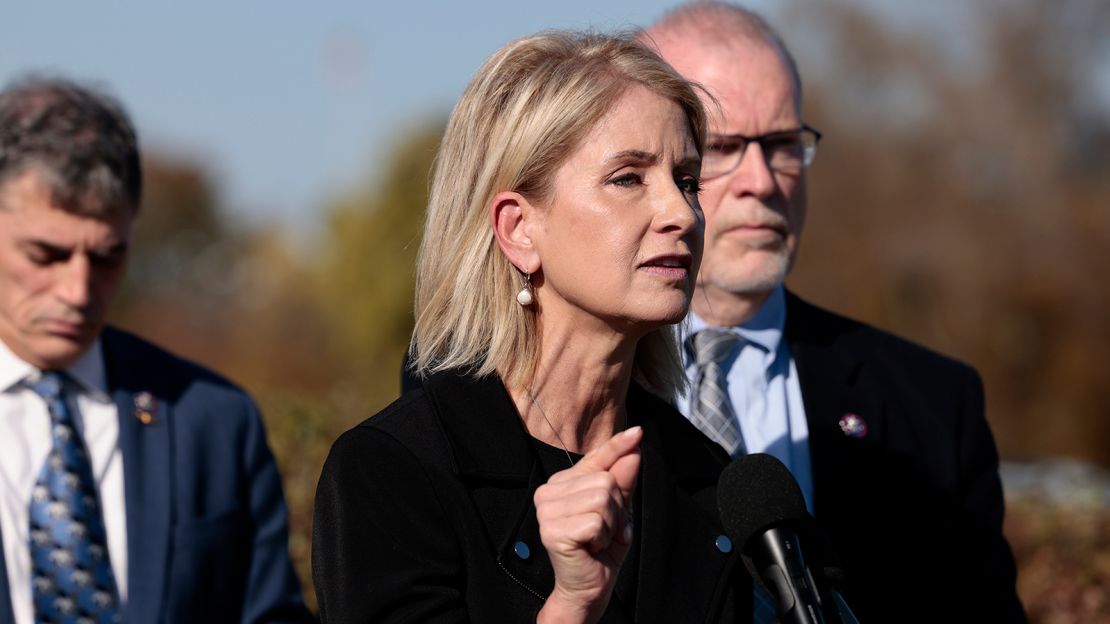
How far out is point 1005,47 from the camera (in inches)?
1038

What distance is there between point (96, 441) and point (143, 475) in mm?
192

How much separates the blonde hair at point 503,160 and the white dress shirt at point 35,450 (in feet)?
5.25

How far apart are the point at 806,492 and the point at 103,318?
2.07 m

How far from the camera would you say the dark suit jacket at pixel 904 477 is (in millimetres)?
3756

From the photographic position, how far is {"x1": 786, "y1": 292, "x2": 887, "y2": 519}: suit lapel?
12.5 feet

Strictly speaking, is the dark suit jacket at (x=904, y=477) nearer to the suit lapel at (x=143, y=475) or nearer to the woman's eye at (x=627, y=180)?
the woman's eye at (x=627, y=180)

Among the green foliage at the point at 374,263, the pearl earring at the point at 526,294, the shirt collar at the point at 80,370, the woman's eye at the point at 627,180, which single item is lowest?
the green foliage at the point at 374,263

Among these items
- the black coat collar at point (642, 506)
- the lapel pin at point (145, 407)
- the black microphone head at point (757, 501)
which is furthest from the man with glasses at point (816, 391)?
the lapel pin at point (145, 407)

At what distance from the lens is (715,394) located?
3.82 m

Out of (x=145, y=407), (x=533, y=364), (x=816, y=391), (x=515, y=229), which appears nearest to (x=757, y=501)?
(x=533, y=364)

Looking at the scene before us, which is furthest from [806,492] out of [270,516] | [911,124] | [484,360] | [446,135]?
[911,124]

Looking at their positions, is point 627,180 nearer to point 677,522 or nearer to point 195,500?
point 677,522

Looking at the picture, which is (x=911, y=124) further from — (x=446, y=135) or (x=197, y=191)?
(x=197, y=191)

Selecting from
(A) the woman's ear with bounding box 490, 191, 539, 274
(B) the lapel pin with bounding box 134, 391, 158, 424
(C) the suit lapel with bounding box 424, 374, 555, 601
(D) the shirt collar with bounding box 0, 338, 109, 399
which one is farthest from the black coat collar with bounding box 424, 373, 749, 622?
(D) the shirt collar with bounding box 0, 338, 109, 399
